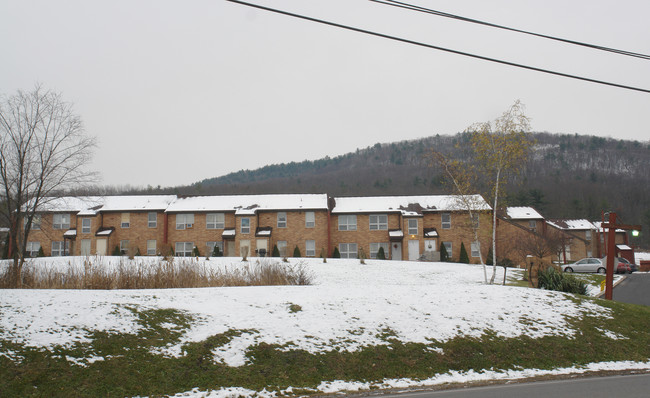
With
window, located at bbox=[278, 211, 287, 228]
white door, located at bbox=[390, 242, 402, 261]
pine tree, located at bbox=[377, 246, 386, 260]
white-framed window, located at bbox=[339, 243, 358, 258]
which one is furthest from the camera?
white-framed window, located at bbox=[339, 243, 358, 258]

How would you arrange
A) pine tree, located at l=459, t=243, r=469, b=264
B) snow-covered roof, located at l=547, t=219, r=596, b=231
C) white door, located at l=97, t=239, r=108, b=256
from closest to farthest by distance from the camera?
pine tree, located at l=459, t=243, r=469, b=264, white door, located at l=97, t=239, r=108, b=256, snow-covered roof, located at l=547, t=219, r=596, b=231

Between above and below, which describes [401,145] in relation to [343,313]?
above

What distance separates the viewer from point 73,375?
26.4ft

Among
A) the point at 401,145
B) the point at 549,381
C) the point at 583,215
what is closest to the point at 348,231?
the point at 549,381

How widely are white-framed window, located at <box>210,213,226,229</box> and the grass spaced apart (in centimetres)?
3469

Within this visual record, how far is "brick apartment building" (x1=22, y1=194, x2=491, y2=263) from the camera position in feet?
145

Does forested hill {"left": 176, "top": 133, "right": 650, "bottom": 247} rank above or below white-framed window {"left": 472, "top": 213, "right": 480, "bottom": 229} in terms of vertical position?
above

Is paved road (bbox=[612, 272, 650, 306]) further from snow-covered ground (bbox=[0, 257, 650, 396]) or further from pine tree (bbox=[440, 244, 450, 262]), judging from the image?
pine tree (bbox=[440, 244, 450, 262])

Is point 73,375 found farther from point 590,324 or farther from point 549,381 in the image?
point 590,324

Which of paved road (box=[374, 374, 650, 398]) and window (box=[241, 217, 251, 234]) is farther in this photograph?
window (box=[241, 217, 251, 234])

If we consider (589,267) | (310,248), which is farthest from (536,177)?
(310,248)

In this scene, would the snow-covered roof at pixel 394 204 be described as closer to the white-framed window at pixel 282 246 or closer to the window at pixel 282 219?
the window at pixel 282 219

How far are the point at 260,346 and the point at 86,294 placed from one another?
4.79 meters

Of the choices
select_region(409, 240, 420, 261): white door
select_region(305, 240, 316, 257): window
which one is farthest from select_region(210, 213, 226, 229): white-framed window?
select_region(409, 240, 420, 261): white door
